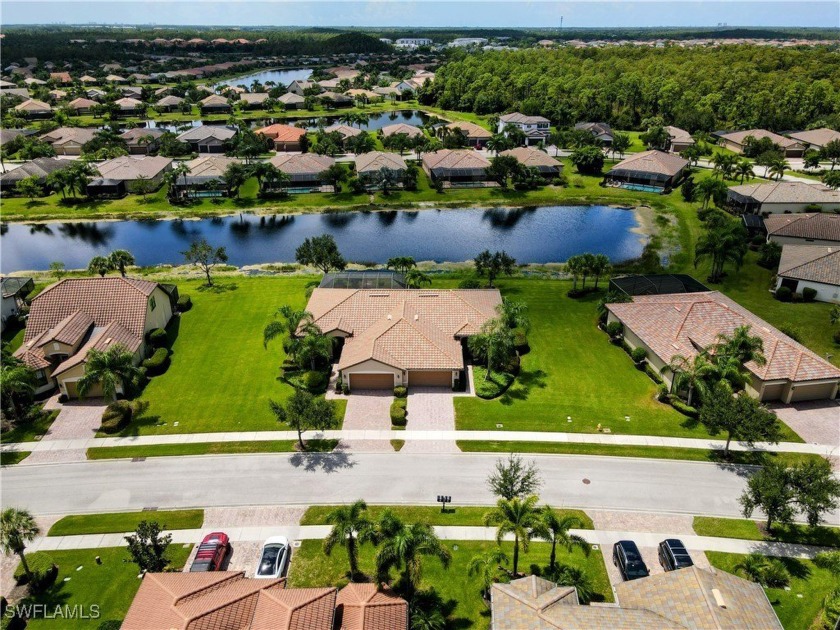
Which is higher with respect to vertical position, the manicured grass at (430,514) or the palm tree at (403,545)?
the palm tree at (403,545)

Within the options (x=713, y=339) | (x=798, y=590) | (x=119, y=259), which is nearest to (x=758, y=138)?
(x=713, y=339)

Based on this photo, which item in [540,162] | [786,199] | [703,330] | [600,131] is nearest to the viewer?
[703,330]

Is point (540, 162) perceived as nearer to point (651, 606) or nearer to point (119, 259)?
point (119, 259)

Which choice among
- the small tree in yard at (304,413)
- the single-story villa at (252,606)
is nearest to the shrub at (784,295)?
the small tree in yard at (304,413)

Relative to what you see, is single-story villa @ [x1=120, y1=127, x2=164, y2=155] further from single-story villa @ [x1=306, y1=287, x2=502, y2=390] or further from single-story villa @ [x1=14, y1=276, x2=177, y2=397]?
single-story villa @ [x1=306, y1=287, x2=502, y2=390]

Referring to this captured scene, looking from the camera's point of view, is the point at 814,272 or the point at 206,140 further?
the point at 206,140

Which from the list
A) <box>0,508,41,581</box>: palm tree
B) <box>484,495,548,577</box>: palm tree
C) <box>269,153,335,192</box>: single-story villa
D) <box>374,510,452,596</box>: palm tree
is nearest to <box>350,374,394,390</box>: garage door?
<box>374,510,452,596</box>: palm tree

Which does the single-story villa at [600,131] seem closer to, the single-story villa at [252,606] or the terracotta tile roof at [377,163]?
the terracotta tile roof at [377,163]
